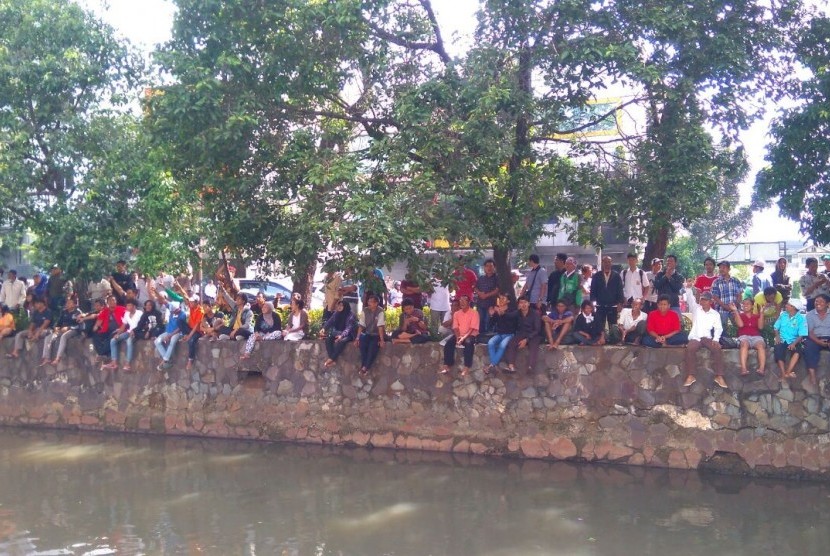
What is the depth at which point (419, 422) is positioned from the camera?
12.6 m

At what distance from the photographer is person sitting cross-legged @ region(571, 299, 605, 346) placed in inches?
470

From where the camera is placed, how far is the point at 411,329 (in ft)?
42.1

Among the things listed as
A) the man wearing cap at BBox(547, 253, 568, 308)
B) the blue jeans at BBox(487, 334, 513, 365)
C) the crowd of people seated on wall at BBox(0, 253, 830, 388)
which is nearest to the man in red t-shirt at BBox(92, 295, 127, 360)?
the crowd of people seated on wall at BBox(0, 253, 830, 388)

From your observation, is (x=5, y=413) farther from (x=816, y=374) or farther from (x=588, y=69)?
(x=816, y=374)

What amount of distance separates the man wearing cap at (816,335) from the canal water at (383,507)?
145 centimetres

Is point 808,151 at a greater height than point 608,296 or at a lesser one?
greater

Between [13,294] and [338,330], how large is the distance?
24.9 feet

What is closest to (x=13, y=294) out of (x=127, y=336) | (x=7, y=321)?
(x=7, y=321)

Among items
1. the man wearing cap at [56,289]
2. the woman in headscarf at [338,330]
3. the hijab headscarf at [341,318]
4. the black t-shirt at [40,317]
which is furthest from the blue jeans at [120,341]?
the hijab headscarf at [341,318]

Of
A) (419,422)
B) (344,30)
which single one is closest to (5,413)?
(419,422)

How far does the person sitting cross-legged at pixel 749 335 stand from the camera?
10.8 meters

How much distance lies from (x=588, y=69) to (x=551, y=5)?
91 cm

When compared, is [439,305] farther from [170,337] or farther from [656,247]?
[170,337]

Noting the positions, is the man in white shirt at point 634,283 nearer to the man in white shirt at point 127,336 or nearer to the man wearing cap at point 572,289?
the man wearing cap at point 572,289
